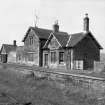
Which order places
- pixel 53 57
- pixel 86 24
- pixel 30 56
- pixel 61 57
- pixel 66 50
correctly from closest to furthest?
1. pixel 66 50
2. pixel 86 24
3. pixel 61 57
4. pixel 53 57
5. pixel 30 56

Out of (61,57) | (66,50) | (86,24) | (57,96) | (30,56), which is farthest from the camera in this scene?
(30,56)

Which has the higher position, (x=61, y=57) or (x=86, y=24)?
(x=86, y=24)

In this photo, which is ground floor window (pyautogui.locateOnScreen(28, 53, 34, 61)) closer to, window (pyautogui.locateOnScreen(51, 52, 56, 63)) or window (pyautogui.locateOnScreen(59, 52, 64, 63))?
window (pyautogui.locateOnScreen(51, 52, 56, 63))

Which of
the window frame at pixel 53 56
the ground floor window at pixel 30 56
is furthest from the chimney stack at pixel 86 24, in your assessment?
the ground floor window at pixel 30 56

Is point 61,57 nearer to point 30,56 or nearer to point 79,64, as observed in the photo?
point 79,64

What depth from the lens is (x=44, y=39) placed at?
29312 mm

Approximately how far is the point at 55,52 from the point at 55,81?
34.6 feet

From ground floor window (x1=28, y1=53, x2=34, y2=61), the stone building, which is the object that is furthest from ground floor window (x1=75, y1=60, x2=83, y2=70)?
ground floor window (x1=28, y1=53, x2=34, y2=61)

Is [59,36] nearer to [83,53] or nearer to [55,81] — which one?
[83,53]

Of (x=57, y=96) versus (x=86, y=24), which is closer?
(x=57, y=96)

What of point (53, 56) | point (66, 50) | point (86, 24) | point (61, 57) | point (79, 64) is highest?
point (86, 24)

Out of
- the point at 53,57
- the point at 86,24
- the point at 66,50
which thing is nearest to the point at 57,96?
the point at 66,50

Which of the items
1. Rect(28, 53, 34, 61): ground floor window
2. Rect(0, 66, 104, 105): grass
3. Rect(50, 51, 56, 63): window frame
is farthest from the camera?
Rect(28, 53, 34, 61): ground floor window

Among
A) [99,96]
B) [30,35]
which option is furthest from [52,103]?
[30,35]
